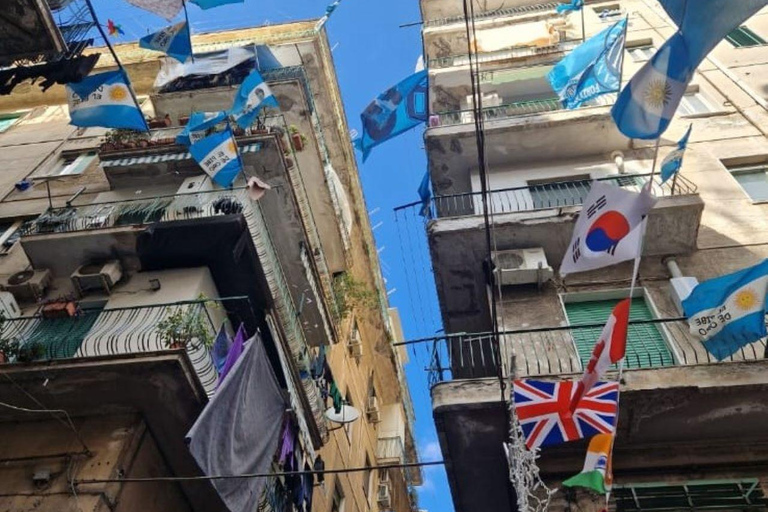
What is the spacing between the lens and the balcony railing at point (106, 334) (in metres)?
7.88

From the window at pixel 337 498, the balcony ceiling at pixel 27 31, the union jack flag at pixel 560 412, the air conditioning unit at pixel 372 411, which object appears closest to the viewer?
the union jack flag at pixel 560 412

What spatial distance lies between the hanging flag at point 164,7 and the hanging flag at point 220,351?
5958 mm

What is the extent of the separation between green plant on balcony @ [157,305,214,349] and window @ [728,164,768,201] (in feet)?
31.9

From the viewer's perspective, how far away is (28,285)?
382 inches

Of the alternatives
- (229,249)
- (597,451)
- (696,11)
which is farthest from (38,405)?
(696,11)

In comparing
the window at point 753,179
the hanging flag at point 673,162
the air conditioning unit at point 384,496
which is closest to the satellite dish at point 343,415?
the hanging flag at point 673,162

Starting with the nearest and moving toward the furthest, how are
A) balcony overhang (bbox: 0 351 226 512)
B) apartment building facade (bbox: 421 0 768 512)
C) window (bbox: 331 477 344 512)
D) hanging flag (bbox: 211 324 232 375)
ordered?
apartment building facade (bbox: 421 0 768 512)
balcony overhang (bbox: 0 351 226 512)
hanging flag (bbox: 211 324 232 375)
window (bbox: 331 477 344 512)

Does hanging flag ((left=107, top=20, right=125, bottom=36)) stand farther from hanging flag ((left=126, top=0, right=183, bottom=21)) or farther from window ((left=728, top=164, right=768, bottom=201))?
window ((left=728, top=164, right=768, bottom=201))

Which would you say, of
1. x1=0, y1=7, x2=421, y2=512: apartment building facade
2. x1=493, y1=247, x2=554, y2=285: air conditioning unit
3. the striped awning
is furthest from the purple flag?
the striped awning

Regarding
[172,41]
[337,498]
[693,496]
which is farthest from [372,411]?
[693,496]

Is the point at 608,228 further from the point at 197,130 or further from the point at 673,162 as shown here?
the point at 197,130

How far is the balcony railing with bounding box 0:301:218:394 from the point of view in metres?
7.88

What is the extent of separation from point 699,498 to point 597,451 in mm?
1805

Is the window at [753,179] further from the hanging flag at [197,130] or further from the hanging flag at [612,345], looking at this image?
the hanging flag at [197,130]
